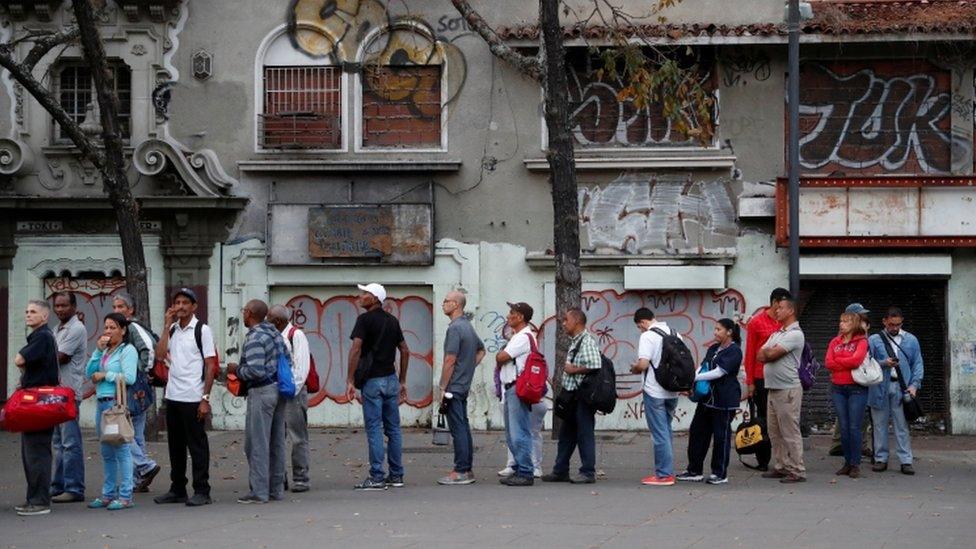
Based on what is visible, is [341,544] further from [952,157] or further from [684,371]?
[952,157]

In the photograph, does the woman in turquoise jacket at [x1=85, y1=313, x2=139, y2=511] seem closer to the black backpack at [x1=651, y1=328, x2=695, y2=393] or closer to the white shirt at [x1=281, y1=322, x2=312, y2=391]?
the white shirt at [x1=281, y1=322, x2=312, y2=391]

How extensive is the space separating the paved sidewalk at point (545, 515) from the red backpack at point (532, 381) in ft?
2.76

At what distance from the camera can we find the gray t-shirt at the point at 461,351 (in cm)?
1526

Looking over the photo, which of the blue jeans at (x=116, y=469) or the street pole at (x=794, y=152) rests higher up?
the street pole at (x=794, y=152)

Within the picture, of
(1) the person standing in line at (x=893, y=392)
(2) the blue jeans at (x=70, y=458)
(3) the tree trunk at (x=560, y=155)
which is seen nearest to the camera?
(2) the blue jeans at (x=70, y=458)

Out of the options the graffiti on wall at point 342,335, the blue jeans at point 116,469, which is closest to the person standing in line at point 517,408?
the blue jeans at point 116,469

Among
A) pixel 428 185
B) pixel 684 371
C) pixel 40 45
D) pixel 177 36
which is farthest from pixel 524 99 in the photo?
pixel 684 371

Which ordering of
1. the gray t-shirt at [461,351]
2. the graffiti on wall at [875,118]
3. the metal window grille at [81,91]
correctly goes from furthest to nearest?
the metal window grille at [81,91] → the graffiti on wall at [875,118] → the gray t-shirt at [461,351]

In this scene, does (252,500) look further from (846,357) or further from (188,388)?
(846,357)

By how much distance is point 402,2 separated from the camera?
22.9m

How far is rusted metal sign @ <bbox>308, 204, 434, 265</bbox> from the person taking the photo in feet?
74.3

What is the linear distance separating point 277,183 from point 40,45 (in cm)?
420

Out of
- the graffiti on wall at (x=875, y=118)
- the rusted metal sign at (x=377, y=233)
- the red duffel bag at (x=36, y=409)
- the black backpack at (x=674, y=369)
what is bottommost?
the red duffel bag at (x=36, y=409)

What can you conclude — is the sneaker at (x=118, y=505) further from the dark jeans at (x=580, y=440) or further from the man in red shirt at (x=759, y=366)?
the man in red shirt at (x=759, y=366)
